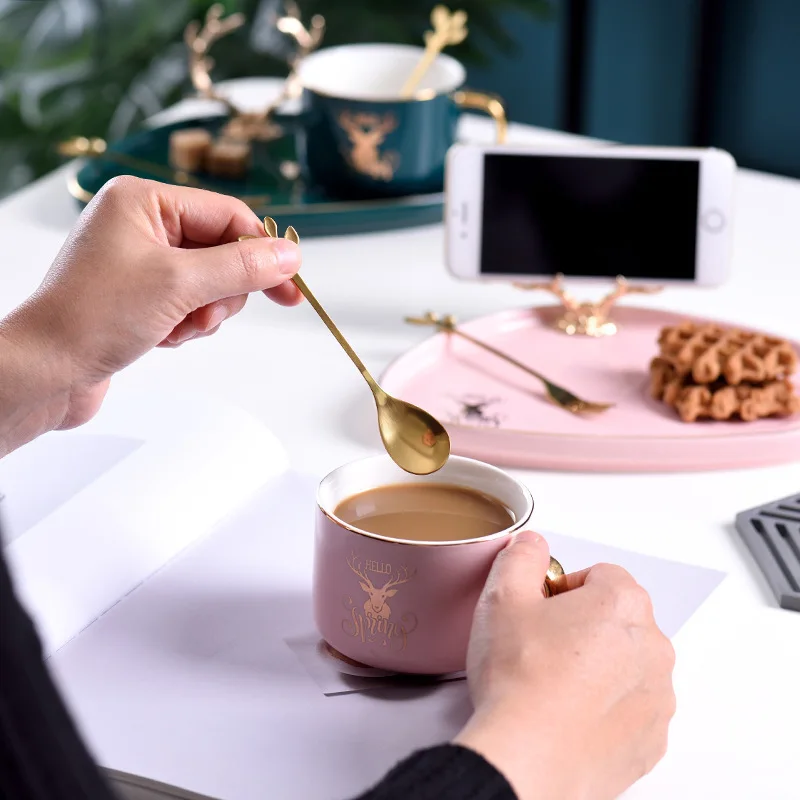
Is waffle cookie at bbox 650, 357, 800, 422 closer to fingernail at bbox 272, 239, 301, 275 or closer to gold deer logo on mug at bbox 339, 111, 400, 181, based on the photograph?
fingernail at bbox 272, 239, 301, 275

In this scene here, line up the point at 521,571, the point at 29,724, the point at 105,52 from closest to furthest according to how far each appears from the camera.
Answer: the point at 29,724 < the point at 521,571 < the point at 105,52

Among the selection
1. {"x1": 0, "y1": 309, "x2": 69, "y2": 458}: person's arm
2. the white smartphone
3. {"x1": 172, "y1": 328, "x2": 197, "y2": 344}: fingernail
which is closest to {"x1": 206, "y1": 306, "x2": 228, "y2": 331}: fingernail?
{"x1": 172, "y1": 328, "x2": 197, "y2": 344}: fingernail

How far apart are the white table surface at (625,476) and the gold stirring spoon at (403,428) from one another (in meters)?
0.15

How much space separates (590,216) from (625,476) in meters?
0.32

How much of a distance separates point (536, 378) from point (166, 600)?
0.44 m

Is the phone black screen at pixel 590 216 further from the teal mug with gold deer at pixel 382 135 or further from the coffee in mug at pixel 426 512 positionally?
the coffee in mug at pixel 426 512

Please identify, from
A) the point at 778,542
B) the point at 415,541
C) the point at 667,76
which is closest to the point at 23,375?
the point at 415,541

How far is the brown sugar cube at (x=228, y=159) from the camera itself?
5.01ft

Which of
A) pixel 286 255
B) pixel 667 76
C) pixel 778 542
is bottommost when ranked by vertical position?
pixel 667 76

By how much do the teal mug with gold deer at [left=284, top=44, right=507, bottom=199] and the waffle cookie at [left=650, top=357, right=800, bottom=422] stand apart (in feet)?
1.73

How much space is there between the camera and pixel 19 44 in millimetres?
2551

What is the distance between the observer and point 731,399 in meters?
1.00

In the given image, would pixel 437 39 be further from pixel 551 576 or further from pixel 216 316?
pixel 551 576

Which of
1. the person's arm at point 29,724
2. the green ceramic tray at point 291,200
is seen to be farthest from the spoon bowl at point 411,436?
the green ceramic tray at point 291,200
